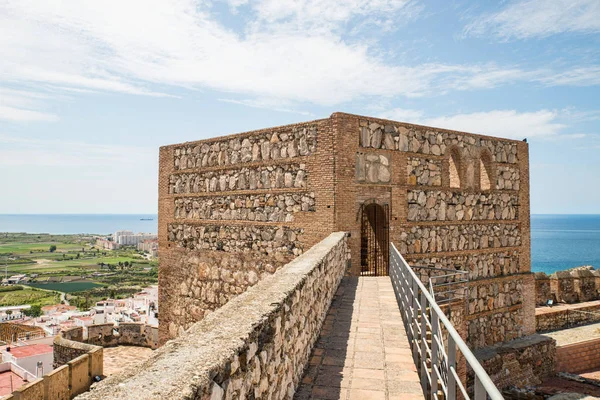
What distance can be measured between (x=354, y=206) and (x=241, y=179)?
3.46 meters

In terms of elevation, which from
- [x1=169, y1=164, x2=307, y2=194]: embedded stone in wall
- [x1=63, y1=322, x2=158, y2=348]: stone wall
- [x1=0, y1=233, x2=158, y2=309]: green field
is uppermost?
[x1=169, y1=164, x2=307, y2=194]: embedded stone in wall

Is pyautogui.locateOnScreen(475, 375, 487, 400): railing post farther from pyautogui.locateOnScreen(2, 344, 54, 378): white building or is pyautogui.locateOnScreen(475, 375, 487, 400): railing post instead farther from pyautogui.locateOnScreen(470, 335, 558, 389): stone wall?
pyautogui.locateOnScreen(2, 344, 54, 378): white building

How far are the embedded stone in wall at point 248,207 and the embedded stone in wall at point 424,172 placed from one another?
2.90 metres

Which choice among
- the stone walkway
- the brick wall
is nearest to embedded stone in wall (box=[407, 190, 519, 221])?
the stone walkway

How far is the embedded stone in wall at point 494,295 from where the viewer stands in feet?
43.1

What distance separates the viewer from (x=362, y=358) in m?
4.99

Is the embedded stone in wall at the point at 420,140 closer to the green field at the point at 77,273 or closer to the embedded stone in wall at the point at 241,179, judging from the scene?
the embedded stone in wall at the point at 241,179

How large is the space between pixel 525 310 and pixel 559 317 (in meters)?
7.03

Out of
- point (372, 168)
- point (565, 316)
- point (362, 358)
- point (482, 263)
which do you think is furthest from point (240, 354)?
point (565, 316)

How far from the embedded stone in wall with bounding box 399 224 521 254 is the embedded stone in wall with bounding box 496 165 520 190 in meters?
1.24

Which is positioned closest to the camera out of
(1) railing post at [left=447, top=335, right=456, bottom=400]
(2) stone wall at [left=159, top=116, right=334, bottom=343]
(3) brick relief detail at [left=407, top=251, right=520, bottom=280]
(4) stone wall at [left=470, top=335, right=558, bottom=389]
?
(1) railing post at [left=447, top=335, right=456, bottom=400]

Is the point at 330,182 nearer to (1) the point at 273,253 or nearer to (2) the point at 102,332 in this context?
(1) the point at 273,253

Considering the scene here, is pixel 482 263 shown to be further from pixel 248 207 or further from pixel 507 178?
pixel 248 207

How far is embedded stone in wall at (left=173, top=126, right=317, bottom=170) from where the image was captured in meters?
11.3
